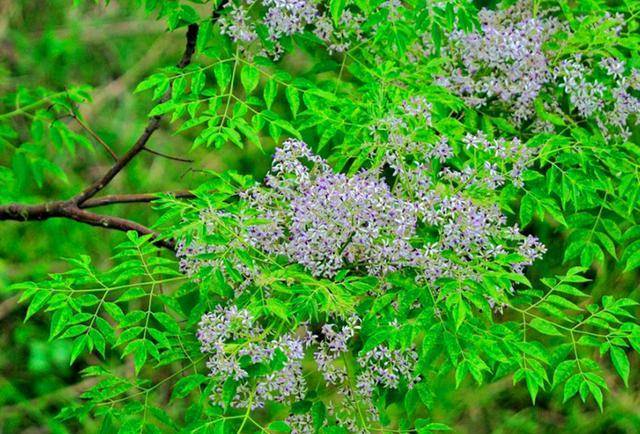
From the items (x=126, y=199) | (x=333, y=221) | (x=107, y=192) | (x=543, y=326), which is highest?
(x=333, y=221)

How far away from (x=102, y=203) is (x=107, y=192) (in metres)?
2.72

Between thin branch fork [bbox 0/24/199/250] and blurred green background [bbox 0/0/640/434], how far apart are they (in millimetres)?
1683

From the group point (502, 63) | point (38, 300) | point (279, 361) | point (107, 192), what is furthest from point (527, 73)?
point (107, 192)

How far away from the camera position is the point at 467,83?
8.34 ft

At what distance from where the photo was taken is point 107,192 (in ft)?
18.1

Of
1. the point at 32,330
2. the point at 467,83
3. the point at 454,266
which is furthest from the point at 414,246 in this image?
the point at 32,330

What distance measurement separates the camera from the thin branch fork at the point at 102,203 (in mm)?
2652

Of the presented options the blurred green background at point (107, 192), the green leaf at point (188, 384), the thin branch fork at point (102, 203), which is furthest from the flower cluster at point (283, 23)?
the blurred green background at point (107, 192)

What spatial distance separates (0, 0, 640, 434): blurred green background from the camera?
4887mm

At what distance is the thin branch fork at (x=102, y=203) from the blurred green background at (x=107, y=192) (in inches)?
66.3

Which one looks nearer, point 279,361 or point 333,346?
point 279,361

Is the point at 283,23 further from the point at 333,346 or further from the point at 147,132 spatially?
the point at 333,346

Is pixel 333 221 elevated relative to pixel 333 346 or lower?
elevated

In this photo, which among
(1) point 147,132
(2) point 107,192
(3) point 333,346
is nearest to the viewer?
(3) point 333,346
